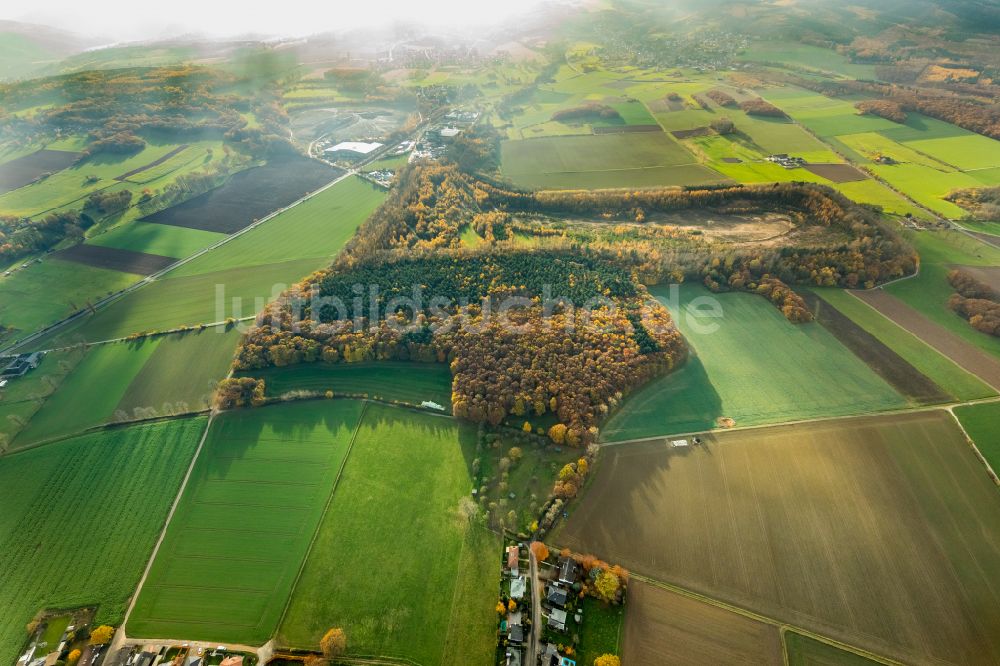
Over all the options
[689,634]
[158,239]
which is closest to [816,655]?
[689,634]

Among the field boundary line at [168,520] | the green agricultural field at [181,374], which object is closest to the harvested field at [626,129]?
the green agricultural field at [181,374]

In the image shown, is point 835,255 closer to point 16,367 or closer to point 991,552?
point 991,552

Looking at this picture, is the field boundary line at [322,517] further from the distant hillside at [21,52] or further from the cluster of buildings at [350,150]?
the distant hillside at [21,52]

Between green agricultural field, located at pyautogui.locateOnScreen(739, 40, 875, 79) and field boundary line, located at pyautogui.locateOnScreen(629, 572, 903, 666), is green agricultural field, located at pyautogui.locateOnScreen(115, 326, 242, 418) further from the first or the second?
green agricultural field, located at pyautogui.locateOnScreen(739, 40, 875, 79)

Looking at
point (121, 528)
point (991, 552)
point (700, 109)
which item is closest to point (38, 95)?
point (121, 528)

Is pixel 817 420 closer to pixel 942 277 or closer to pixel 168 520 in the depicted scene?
pixel 942 277

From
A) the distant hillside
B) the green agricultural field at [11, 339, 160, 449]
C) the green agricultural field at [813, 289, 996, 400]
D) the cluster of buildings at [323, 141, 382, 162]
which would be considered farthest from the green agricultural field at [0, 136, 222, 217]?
the green agricultural field at [813, 289, 996, 400]
